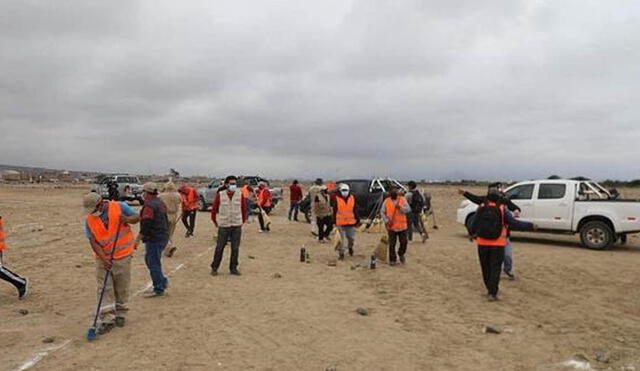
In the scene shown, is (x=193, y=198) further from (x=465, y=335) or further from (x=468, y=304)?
(x=465, y=335)

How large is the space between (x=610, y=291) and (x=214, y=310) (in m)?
6.24

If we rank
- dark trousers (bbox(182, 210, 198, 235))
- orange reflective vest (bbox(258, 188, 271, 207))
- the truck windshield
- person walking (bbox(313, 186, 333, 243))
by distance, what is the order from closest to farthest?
person walking (bbox(313, 186, 333, 243))
dark trousers (bbox(182, 210, 198, 235))
orange reflective vest (bbox(258, 188, 271, 207))
the truck windshield

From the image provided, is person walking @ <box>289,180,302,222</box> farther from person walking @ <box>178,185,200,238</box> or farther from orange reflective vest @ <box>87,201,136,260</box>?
orange reflective vest @ <box>87,201,136,260</box>

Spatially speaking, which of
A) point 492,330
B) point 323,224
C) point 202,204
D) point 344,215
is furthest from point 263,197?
point 492,330

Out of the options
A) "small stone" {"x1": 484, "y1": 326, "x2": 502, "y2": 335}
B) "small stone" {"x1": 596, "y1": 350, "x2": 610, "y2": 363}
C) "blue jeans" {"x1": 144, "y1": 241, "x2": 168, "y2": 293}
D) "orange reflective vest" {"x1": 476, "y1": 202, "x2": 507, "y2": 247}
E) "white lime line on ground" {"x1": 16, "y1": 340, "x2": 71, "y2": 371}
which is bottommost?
"white lime line on ground" {"x1": 16, "y1": 340, "x2": 71, "y2": 371}

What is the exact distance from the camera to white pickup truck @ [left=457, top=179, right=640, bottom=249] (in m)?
12.2

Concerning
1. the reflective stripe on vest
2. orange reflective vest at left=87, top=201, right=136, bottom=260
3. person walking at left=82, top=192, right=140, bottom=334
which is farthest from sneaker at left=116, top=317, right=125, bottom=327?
the reflective stripe on vest

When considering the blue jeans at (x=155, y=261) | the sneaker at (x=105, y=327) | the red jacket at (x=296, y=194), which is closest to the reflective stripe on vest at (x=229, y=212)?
the blue jeans at (x=155, y=261)

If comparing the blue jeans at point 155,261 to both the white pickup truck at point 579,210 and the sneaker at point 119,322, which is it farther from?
the white pickup truck at point 579,210

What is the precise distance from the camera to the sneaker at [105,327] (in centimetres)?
557

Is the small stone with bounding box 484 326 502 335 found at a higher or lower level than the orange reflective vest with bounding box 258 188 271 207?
lower

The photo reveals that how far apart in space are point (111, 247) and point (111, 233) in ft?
0.53

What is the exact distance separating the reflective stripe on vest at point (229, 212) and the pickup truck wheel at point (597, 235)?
30.1 feet

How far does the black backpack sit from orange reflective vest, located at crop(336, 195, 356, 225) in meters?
3.53
